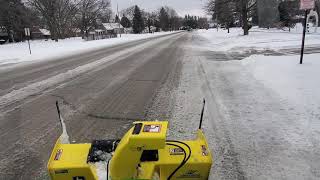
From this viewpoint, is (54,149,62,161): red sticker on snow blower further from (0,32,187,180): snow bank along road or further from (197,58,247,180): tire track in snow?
(197,58,247,180): tire track in snow

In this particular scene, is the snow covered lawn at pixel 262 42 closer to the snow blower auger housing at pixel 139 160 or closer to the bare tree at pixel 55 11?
the snow blower auger housing at pixel 139 160

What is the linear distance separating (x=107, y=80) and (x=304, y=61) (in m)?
6.91

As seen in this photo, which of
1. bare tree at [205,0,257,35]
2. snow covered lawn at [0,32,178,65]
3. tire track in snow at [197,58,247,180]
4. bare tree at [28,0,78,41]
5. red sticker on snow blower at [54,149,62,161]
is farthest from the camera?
bare tree at [28,0,78,41]

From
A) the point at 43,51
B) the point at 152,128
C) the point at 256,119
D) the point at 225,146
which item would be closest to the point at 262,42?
the point at 43,51

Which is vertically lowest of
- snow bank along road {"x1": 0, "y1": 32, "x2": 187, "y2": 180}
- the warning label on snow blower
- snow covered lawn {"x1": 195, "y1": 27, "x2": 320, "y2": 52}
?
snow bank along road {"x1": 0, "y1": 32, "x2": 187, "y2": 180}

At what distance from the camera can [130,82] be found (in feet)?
33.1

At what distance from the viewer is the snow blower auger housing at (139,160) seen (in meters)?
2.78

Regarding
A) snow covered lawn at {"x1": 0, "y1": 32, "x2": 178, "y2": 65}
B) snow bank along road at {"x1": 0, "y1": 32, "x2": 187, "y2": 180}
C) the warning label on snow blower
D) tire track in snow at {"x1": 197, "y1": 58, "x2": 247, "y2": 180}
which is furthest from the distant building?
the warning label on snow blower

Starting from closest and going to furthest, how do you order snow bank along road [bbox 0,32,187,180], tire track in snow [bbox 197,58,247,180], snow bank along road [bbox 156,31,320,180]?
tire track in snow [bbox 197,58,247,180], snow bank along road [bbox 156,31,320,180], snow bank along road [bbox 0,32,187,180]

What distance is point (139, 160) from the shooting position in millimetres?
2881

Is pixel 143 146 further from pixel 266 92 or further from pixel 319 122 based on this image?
pixel 266 92

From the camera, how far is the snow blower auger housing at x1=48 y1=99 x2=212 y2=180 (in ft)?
9.13

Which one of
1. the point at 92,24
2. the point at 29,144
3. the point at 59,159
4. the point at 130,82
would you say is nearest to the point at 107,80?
the point at 130,82

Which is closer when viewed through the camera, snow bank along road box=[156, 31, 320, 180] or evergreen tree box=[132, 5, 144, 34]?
snow bank along road box=[156, 31, 320, 180]
